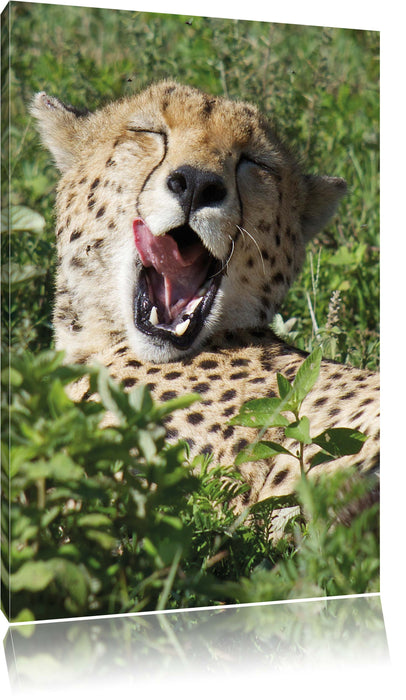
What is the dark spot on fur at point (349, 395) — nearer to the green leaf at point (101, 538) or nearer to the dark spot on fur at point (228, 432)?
the dark spot on fur at point (228, 432)

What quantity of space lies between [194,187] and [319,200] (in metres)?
0.64

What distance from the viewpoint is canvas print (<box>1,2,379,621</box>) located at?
86.2 inches

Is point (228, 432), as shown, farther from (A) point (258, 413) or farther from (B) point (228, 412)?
(A) point (258, 413)

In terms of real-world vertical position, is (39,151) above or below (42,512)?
above

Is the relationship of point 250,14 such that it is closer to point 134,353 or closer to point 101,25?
point 101,25

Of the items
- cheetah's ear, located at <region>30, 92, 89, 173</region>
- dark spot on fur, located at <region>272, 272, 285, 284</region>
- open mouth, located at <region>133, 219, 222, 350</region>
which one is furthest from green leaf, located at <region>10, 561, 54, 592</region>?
cheetah's ear, located at <region>30, 92, 89, 173</region>

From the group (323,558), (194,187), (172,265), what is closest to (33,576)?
(323,558)

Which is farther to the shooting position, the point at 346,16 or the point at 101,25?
the point at 101,25

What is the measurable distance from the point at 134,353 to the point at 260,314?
39 cm

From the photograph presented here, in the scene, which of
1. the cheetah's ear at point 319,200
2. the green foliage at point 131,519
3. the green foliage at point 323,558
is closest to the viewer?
the green foliage at point 131,519

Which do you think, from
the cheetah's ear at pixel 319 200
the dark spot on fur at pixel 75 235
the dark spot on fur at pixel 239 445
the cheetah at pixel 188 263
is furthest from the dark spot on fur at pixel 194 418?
the cheetah's ear at pixel 319 200

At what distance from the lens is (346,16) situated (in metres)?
3.02

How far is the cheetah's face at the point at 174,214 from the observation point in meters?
2.85

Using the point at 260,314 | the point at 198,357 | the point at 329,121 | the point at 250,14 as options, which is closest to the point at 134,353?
the point at 198,357
